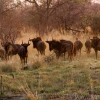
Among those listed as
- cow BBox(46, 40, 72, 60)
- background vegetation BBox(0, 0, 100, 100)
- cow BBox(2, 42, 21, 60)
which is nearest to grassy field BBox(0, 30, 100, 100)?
background vegetation BBox(0, 0, 100, 100)

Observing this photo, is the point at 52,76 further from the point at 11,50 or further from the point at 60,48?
the point at 11,50

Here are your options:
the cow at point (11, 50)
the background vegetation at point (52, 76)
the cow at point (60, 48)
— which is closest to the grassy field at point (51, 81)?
the background vegetation at point (52, 76)

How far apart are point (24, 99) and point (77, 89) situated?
1655mm

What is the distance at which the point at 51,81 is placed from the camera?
32.3 ft

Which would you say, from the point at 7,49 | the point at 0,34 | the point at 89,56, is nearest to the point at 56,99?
the point at 7,49

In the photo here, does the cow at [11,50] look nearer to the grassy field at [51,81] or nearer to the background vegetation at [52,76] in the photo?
the background vegetation at [52,76]

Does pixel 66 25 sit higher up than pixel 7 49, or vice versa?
pixel 66 25

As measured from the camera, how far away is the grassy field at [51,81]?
8219 mm

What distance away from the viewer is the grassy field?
8219 mm

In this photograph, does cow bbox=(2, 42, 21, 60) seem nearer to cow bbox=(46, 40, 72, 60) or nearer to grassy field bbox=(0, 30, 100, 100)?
cow bbox=(46, 40, 72, 60)

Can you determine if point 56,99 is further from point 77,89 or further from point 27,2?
point 27,2

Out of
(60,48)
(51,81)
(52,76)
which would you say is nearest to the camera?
(51,81)

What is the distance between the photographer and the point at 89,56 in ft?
53.3

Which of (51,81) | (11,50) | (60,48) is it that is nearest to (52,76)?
(51,81)
